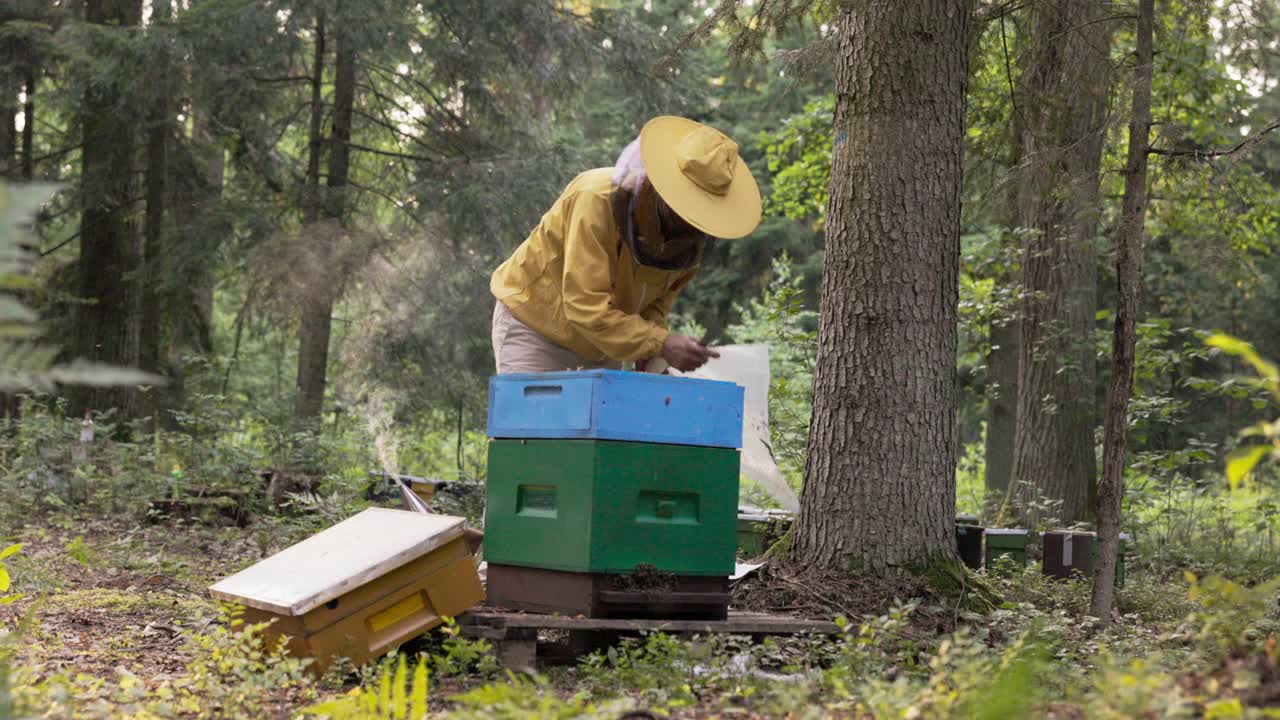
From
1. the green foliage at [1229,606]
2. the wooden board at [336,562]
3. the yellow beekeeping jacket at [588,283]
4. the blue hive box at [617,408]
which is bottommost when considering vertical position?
the wooden board at [336,562]

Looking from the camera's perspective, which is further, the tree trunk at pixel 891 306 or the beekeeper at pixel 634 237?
the tree trunk at pixel 891 306

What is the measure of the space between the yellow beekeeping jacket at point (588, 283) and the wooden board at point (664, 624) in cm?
112

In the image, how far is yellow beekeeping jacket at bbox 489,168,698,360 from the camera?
4.79 metres

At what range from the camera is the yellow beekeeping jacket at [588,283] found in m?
4.79

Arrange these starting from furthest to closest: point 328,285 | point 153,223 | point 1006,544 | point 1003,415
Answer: point 153,223, point 1003,415, point 328,285, point 1006,544

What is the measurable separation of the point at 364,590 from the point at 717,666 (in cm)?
126

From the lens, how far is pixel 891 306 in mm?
5367

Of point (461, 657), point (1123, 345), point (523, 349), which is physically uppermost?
point (1123, 345)

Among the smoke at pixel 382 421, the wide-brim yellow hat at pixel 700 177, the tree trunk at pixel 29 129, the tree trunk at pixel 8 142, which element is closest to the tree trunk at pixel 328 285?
the smoke at pixel 382 421

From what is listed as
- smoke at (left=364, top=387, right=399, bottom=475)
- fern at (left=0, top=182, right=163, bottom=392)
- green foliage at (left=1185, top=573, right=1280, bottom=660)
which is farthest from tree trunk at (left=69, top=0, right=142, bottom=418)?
green foliage at (left=1185, top=573, right=1280, bottom=660)

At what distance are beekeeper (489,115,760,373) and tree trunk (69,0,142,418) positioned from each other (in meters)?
8.68

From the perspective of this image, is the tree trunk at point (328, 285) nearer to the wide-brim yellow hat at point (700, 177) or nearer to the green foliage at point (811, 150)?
the green foliage at point (811, 150)

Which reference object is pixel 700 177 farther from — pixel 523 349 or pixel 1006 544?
pixel 1006 544

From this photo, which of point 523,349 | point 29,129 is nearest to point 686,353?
point 523,349
